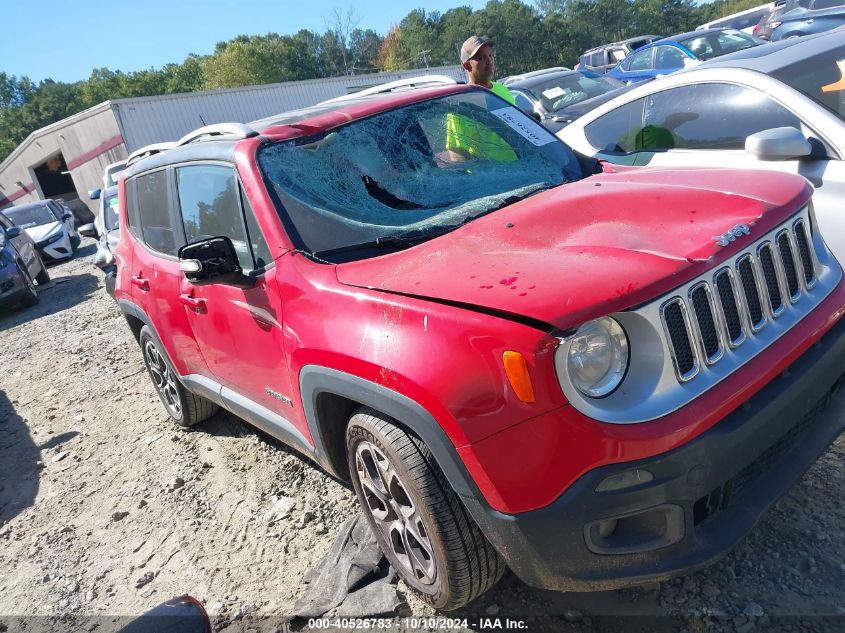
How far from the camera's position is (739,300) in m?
2.11

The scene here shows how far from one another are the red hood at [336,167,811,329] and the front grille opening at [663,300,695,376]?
0.07m

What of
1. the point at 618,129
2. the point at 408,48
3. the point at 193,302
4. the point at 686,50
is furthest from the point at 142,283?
the point at 408,48

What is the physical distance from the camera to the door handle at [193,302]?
3337 mm

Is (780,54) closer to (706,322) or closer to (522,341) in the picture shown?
(706,322)

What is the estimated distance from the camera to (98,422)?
5.36 meters

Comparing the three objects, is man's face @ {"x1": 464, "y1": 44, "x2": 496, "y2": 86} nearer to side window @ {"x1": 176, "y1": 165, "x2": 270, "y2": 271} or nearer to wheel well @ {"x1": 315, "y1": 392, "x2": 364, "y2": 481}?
side window @ {"x1": 176, "y1": 165, "x2": 270, "y2": 271}

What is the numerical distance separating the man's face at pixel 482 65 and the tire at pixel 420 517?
12.7ft

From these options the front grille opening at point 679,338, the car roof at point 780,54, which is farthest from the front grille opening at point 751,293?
the car roof at point 780,54

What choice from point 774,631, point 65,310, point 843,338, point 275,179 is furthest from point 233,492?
point 65,310

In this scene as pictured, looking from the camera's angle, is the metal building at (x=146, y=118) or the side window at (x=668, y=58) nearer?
the side window at (x=668, y=58)

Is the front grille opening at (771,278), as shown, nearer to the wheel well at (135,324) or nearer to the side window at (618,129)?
the side window at (618,129)

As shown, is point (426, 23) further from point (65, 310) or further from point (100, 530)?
point (100, 530)

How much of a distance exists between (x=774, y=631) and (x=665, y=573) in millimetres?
590

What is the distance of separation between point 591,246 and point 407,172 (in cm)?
121
